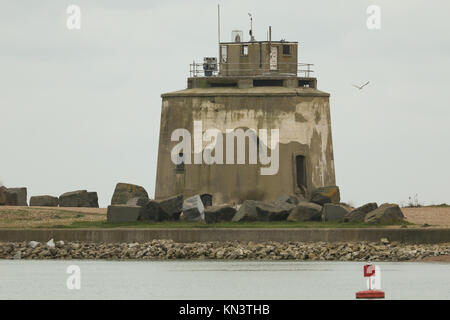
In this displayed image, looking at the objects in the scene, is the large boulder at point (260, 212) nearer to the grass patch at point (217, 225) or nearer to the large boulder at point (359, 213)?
the grass patch at point (217, 225)

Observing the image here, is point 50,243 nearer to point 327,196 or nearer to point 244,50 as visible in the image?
point 327,196

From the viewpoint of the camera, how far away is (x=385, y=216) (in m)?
44.4

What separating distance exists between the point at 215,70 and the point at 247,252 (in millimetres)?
14262

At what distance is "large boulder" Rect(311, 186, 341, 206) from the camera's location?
4816 centimetres

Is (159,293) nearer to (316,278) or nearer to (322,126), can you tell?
(316,278)

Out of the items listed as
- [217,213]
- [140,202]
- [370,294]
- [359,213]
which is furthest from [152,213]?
[370,294]

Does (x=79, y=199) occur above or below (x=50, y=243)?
above

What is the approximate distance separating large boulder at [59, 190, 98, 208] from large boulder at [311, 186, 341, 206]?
10826 mm

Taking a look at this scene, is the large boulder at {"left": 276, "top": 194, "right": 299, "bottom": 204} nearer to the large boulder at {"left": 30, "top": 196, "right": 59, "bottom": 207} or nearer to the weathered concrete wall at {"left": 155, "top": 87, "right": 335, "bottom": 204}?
the weathered concrete wall at {"left": 155, "top": 87, "right": 335, "bottom": 204}

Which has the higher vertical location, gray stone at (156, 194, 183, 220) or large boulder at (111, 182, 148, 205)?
large boulder at (111, 182, 148, 205)

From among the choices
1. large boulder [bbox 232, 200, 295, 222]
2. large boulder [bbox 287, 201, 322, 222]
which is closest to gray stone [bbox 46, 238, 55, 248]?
large boulder [bbox 232, 200, 295, 222]

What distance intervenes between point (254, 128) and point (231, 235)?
10.8 m
